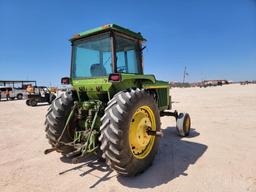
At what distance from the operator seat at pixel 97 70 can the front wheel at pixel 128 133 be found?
893 mm

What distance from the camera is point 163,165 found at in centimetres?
350

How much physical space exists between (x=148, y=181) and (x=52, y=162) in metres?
1.99

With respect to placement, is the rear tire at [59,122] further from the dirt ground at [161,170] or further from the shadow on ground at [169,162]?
the shadow on ground at [169,162]

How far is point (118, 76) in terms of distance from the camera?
305 centimetres

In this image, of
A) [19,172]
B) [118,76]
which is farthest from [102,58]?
[19,172]

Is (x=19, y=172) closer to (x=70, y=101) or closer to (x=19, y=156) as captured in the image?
(x=19, y=156)

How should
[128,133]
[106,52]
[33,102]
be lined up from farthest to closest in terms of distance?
[33,102] → [106,52] → [128,133]

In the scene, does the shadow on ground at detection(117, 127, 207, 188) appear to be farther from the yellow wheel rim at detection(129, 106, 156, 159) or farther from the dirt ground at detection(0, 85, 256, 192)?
the yellow wheel rim at detection(129, 106, 156, 159)

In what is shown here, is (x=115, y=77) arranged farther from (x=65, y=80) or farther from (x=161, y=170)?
(x=161, y=170)

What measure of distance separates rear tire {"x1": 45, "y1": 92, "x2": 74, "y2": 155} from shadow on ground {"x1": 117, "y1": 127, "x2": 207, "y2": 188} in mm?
1359

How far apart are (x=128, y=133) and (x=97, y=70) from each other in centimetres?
157

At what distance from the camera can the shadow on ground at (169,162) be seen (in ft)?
9.66

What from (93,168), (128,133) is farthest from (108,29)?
(93,168)

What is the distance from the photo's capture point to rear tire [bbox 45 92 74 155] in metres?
3.66
